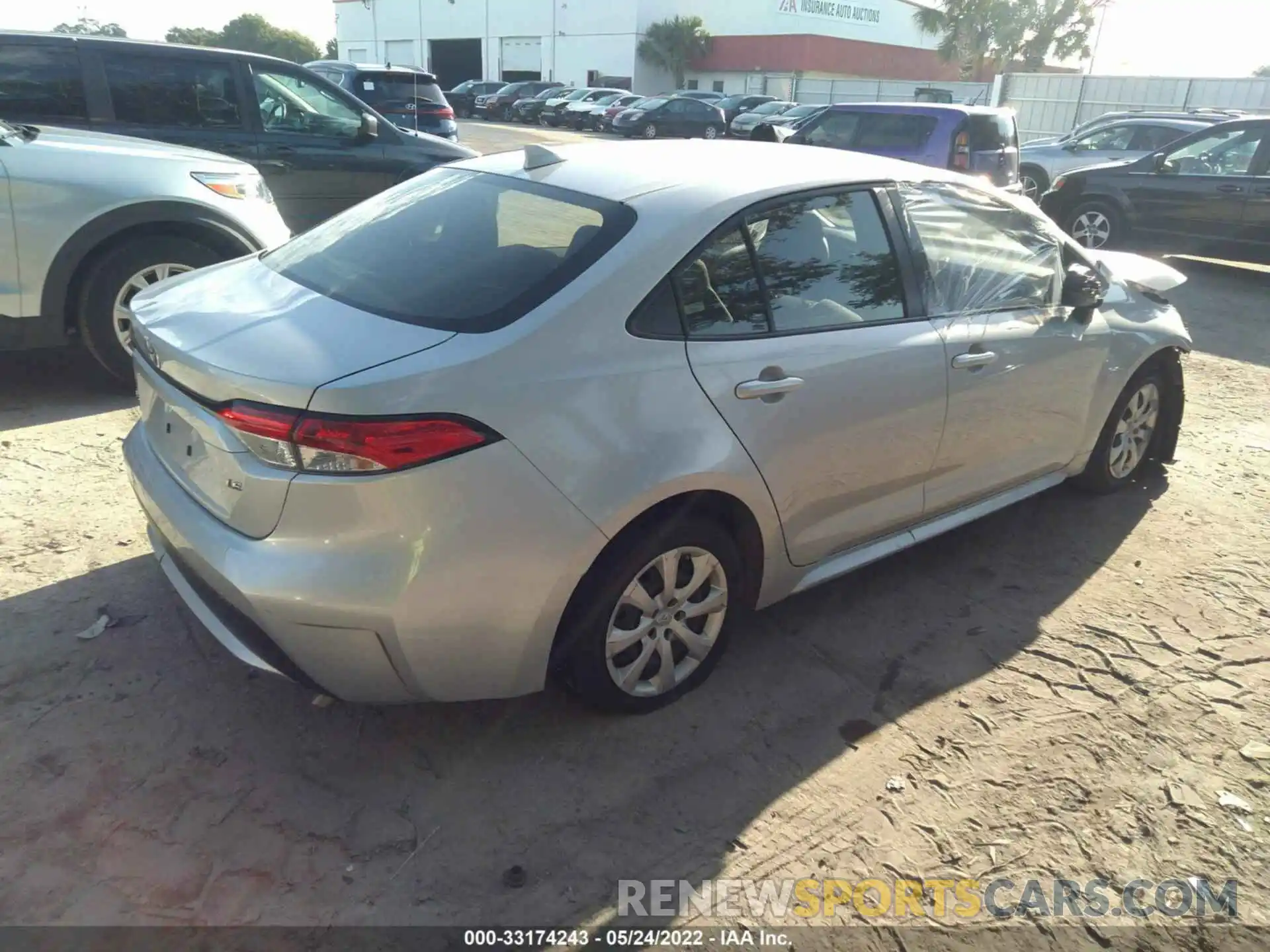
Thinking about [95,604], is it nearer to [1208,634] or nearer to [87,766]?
[87,766]

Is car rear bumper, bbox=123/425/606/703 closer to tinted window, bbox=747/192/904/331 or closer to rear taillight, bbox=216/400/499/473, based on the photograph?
rear taillight, bbox=216/400/499/473

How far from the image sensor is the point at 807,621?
362 cm

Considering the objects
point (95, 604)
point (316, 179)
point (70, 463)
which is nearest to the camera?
point (95, 604)

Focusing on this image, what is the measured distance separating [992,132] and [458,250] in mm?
10299

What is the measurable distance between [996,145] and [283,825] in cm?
1145

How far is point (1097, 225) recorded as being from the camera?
37.2ft

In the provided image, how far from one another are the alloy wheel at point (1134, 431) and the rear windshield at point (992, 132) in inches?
290

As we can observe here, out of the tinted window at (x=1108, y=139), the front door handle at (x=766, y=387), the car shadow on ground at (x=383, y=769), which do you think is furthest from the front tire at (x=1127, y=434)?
the tinted window at (x=1108, y=139)

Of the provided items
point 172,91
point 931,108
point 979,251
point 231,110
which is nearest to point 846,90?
point 931,108

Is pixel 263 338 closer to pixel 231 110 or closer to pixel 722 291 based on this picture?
pixel 722 291

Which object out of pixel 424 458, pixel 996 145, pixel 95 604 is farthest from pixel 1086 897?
pixel 996 145

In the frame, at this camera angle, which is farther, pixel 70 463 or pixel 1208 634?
pixel 70 463

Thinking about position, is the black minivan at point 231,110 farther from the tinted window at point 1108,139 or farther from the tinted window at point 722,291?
the tinted window at point 1108,139

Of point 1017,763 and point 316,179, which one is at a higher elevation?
point 316,179
